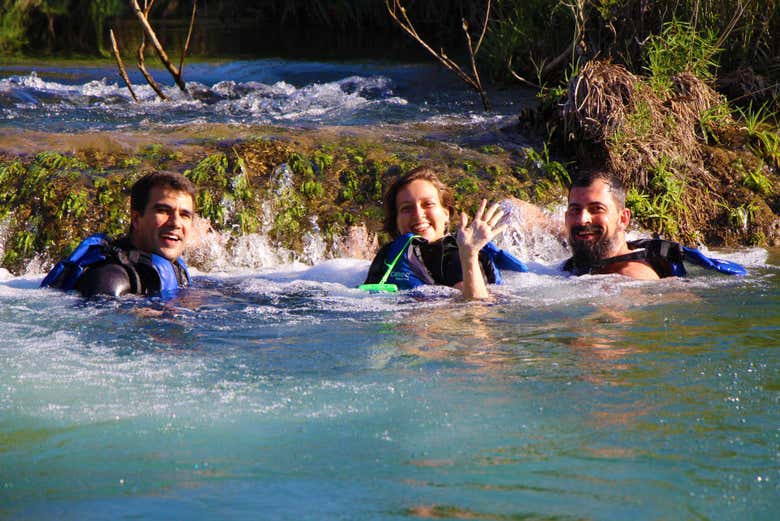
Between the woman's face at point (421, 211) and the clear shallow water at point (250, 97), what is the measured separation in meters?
4.27

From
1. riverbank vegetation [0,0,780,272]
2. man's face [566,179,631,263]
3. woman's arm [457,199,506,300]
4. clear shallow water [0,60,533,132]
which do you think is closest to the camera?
woman's arm [457,199,506,300]

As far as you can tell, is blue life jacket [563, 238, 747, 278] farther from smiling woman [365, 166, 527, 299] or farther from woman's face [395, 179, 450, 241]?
woman's face [395, 179, 450, 241]

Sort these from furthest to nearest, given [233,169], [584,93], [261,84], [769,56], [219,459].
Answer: [261,84] → [769,56] → [584,93] → [233,169] → [219,459]

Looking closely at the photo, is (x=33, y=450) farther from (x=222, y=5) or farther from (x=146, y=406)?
(x=222, y=5)

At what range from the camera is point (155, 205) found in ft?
19.8

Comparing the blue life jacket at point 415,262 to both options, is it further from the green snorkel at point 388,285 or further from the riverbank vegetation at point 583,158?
the riverbank vegetation at point 583,158

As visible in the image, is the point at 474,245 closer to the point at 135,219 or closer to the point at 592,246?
the point at 592,246

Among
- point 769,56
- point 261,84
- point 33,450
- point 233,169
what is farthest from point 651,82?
point 33,450

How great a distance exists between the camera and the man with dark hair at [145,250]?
5820 millimetres

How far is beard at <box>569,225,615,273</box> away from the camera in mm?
6637

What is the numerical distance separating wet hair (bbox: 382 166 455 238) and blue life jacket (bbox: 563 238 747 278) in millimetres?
1000

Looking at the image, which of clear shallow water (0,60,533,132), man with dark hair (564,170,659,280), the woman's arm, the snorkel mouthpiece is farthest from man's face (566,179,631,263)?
clear shallow water (0,60,533,132)

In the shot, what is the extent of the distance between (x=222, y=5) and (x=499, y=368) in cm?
2059

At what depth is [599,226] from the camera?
6.61m
